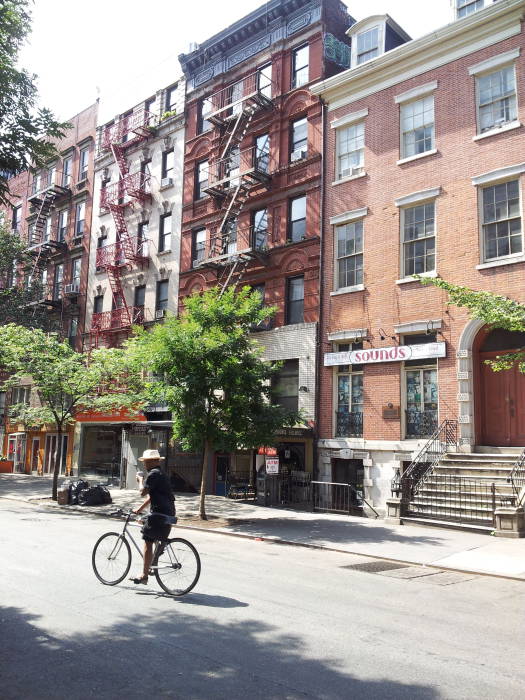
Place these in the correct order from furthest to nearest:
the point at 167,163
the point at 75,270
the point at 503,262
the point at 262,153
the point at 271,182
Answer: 1. the point at 75,270
2. the point at 167,163
3. the point at 262,153
4. the point at 271,182
5. the point at 503,262

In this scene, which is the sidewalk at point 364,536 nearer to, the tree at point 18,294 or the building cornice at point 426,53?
the building cornice at point 426,53

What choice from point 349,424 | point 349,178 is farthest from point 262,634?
point 349,178

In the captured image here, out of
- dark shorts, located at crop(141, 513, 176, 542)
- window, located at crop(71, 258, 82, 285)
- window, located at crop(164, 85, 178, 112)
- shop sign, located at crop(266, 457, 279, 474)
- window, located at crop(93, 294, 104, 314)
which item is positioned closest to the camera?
dark shorts, located at crop(141, 513, 176, 542)

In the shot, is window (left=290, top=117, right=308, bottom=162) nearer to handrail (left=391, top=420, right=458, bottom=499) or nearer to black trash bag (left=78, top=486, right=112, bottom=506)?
handrail (left=391, top=420, right=458, bottom=499)

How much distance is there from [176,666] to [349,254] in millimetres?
17499

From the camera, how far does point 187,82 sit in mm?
29297

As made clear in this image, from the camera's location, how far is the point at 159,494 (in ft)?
26.4

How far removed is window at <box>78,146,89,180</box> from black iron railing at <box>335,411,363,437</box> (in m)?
23.7

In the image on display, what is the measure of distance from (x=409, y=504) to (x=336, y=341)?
6756 millimetres

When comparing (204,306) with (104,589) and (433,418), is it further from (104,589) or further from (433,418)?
(104,589)

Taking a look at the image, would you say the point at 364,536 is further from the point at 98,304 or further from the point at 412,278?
the point at 98,304

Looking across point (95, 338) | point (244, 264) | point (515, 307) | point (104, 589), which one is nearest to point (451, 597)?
point (104, 589)

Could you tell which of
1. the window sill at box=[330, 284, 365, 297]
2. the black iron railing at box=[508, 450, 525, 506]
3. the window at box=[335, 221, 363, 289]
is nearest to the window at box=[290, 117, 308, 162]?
the window at box=[335, 221, 363, 289]

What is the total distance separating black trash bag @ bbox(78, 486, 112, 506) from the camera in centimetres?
1983
